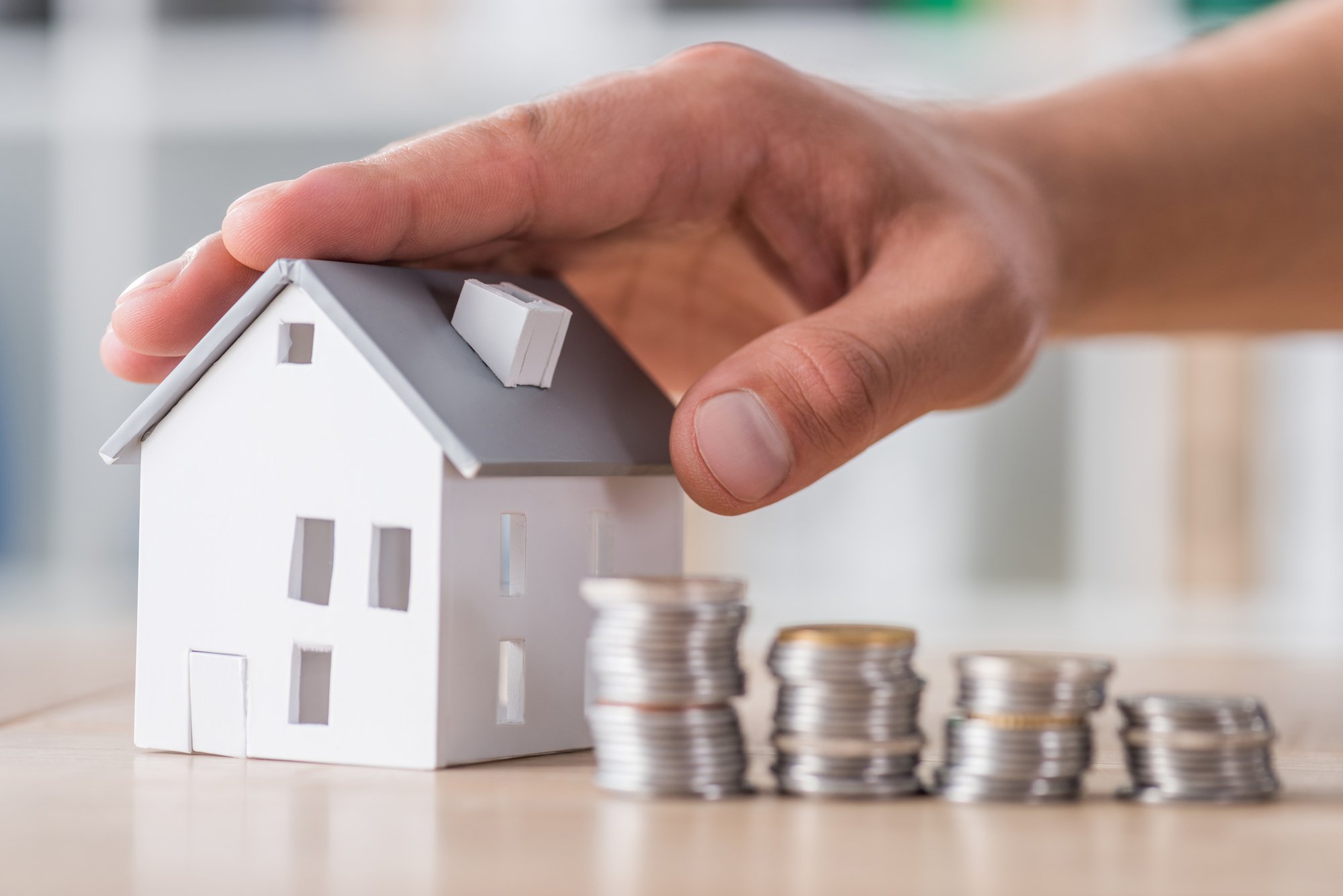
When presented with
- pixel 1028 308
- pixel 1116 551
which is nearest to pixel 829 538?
pixel 1116 551

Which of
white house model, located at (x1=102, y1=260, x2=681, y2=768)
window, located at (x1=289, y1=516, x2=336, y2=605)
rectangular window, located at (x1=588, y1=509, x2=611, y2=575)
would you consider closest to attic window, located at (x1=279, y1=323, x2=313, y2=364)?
white house model, located at (x1=102, y1=260, x2=681, y2=768)

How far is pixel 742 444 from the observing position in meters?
0.98

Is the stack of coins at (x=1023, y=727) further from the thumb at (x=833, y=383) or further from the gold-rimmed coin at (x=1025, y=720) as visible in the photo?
the thumb at (x=833, y=383)

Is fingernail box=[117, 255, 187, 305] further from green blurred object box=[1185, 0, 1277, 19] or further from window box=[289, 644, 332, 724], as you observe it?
green blurred object box=[1185, 0, 1277, 19]

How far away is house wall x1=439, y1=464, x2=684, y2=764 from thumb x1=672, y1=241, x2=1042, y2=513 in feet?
0.19

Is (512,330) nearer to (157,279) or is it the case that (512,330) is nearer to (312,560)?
(312,560)

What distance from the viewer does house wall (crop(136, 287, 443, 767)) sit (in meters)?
0.86

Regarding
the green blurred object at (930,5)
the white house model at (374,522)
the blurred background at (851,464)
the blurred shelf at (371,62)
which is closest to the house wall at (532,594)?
the white house model at (374,522)

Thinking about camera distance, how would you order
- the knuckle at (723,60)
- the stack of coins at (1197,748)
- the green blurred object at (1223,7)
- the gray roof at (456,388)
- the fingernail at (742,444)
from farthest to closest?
1. the green blurred object at (1223,7)
2. the knuckle at (723,60)
3. the fingernail at (742,444)
4. the gray roof at (456,388)
5. the stack of coins at (1197,748)

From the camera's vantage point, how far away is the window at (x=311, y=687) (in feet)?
2.96

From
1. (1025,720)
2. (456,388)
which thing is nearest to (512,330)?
(456,388)

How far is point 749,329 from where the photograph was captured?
147 cm

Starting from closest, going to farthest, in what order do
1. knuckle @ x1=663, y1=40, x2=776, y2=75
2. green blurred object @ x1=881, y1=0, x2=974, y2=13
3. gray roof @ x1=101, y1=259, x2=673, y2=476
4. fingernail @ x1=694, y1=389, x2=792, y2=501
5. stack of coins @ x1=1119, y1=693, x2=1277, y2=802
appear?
1. stack of coins @ x1=1119, y1=693, x2=1277, y2=802
2. gray roof @ x1=101, y1=259, x2=673, y2=476
3. fingernail @ x1=694, y1=389, x2=792, y2=501
4. knuckle @ x1=663, y1=40, x2=776, y2=75
5. green blurred object @ x1=881, y1=0, x2=974, y2=13

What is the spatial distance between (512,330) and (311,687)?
0.98ft
